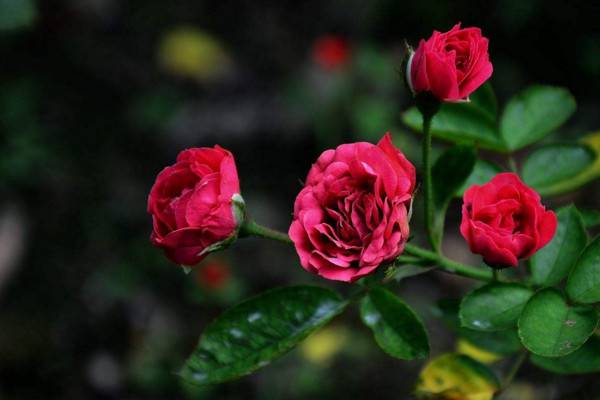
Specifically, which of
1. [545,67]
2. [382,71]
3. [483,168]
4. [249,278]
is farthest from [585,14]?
[483,168]

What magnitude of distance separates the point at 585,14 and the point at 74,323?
2.76 meters

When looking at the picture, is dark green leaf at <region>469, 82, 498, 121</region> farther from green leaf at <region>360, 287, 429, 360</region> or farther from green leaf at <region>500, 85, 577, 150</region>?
green leaf at <region>360, 287, 429, 360</region>

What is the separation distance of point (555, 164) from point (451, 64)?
47 centimetres

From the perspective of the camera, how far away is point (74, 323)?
3.09m

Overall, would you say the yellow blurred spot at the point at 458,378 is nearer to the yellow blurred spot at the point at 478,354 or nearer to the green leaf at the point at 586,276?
the yellow blurred spot at the point at 478,354

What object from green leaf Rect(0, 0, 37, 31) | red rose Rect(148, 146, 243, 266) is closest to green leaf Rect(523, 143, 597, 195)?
red rose Rect(148, 146, 243, 266)

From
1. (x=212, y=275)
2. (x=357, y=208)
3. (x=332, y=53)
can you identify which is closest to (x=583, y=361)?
(x=357, y=208)

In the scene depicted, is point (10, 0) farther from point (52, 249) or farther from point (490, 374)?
point (52, 249)

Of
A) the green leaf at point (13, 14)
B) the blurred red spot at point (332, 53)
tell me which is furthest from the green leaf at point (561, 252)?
the blurred red spot at point (332, 53)

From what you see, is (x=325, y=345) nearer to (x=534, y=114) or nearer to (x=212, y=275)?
(x=212, y=275)

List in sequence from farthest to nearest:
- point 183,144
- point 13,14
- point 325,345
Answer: point 183,144 → point 325,345 → point 13,14

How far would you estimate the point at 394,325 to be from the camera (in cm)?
103

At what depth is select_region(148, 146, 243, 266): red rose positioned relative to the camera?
0.94m

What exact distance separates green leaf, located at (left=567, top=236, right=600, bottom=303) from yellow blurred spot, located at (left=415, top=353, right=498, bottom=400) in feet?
1.06
